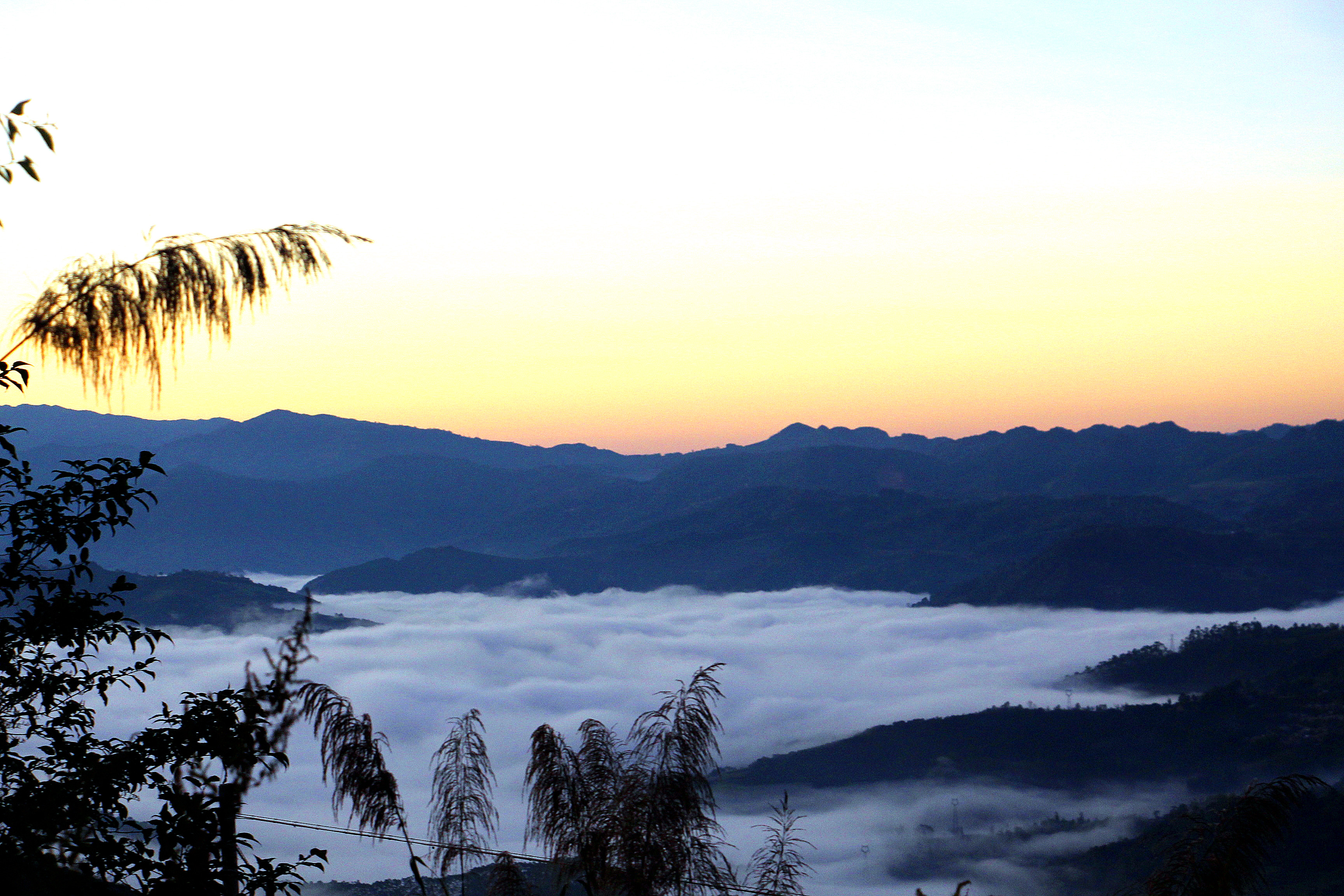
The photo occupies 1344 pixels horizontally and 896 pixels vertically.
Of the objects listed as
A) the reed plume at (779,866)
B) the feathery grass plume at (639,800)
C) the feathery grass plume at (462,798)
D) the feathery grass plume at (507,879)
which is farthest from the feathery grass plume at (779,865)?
the feathery grass plume at (462,798)

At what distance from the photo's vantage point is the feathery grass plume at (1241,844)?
7477 millimetres

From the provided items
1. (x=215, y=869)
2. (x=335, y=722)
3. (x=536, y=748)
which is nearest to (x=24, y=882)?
(x=215, y=869)

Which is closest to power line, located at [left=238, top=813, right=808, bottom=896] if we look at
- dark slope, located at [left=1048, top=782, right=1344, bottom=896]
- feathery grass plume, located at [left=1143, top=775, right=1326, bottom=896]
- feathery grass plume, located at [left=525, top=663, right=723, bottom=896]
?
feathery grass plume, located at [left=525, top=663, right=723, bottom=896]

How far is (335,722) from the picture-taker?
30.1 feet

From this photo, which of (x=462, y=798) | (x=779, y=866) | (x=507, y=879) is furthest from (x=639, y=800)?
(x=779, y=866)

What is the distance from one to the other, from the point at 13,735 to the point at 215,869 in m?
1.56

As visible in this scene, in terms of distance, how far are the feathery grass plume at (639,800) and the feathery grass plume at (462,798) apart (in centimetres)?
50

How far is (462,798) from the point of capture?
10539 mm

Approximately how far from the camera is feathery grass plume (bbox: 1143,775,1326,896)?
748 centimetres

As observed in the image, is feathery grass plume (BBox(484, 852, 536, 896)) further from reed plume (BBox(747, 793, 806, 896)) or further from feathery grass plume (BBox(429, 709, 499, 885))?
reed plume (BBox(747, 793, 806, 896))

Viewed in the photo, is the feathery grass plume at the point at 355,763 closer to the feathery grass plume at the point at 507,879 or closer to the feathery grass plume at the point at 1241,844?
the feathery grass plume at the point at 507,879

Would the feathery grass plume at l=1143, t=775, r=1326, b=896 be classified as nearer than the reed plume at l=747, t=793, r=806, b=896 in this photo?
Yes

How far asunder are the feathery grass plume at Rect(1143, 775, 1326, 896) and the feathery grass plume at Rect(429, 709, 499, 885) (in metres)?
5.92

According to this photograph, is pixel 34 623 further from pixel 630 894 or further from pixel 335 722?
pixel 630 894
